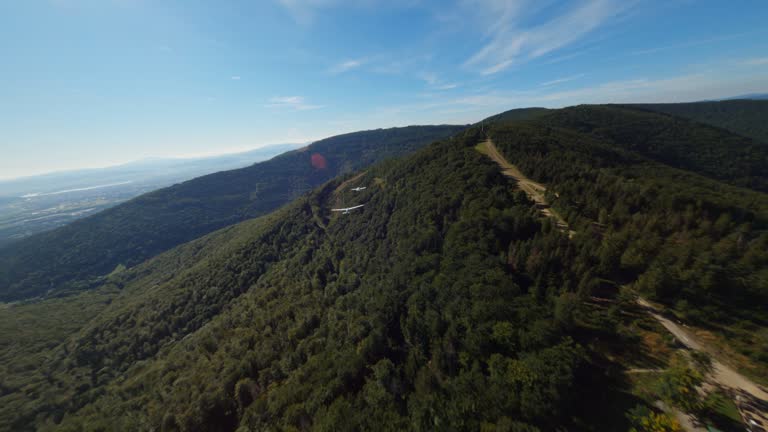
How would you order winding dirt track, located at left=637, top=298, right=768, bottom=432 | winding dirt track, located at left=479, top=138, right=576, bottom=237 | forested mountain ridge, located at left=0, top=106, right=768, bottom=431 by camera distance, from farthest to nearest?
1. winding dirt track, located at left=479, top=138, right=576, bottom=237
2. forested mountain ridge, located at left=0, top=106, right=768, bottom=431
3. winding dirt track, located at left=637, top=298, right=768, bottom=432

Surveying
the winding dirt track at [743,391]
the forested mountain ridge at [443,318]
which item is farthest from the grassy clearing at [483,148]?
the winding dirt track at [743,391]

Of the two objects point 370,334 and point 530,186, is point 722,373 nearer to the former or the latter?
point 370,334

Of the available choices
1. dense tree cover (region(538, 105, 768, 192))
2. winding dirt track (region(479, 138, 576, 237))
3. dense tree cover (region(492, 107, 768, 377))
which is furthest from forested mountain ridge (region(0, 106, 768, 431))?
dense tree cover (region(538, 105, 768, 192))

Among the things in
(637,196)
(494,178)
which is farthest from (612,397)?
(494,178)

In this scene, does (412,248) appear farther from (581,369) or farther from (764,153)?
(764,153)

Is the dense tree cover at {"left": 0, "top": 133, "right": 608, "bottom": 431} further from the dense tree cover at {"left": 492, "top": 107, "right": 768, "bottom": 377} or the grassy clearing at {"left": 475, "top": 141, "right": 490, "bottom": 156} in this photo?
the dense tree cover at {"left": 492, "top": 107, "right": 768, "bottom": 377}

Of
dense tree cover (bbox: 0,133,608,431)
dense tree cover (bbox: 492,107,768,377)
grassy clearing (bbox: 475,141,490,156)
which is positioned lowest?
dense tree cover (bbox: 0,133,608,431)

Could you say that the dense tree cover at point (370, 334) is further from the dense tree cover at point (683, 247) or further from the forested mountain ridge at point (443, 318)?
the dense tree cover at point (683, 247)
